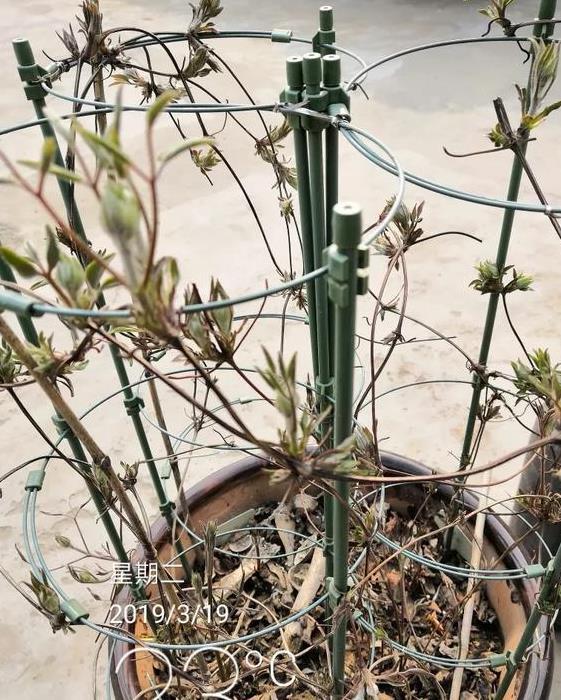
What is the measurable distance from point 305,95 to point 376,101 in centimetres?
247

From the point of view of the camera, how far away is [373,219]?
2.18m

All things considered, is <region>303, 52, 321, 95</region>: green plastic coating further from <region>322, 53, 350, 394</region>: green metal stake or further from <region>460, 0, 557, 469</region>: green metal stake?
<region>460, 0, 557, 469</region>: green metal stake

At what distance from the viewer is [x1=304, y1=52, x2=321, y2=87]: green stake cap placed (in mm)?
502

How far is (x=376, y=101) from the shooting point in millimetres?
2791

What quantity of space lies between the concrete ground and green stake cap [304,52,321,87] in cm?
56

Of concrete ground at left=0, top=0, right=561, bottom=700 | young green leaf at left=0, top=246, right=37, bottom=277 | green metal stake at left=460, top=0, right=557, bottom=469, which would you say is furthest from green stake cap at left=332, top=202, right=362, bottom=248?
concrete ground at left=0, top=0, right=561, bottom=700

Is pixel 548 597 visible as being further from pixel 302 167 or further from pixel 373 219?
pixel 373 219

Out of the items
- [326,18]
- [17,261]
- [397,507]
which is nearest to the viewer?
[17,261]

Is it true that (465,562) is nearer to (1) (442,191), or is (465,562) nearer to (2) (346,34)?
(1) (442,191)

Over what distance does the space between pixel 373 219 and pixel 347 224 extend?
1.89 metres

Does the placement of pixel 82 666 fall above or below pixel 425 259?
below

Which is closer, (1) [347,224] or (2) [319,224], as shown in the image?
(1) [347,224]

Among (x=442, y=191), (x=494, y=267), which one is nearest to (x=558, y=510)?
(x=494, y=267)

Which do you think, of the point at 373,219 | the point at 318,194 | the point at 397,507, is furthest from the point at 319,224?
the point at 373,219
